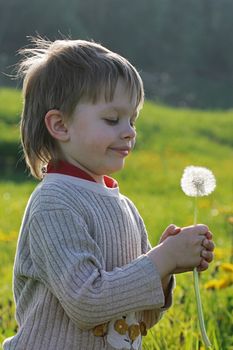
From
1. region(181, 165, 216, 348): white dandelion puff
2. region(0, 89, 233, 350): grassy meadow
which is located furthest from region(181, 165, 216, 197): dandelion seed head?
region(0, 89, 233, 350): grassy meadow

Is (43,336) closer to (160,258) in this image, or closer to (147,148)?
(160,258)

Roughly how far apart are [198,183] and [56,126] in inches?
13.8

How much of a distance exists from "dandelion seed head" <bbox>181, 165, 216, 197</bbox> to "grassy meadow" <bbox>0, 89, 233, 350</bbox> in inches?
23.5

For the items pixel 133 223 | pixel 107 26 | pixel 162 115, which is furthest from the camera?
pixel 107 26

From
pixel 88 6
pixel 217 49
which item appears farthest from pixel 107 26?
pixel 217 49

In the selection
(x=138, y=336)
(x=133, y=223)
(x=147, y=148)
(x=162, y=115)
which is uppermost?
(x=133, y=223)

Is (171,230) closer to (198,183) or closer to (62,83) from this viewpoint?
(198,183)

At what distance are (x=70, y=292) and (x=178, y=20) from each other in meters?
37.7

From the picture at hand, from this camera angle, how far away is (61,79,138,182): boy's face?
1930mm

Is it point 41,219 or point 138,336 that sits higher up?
point 41,219

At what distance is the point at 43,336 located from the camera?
76.5 inches

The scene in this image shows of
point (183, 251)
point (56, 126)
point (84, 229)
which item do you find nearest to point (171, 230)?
point (183, 251)

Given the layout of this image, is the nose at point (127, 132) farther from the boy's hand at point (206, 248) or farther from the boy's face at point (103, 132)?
the boy's hand at point (206, 248)

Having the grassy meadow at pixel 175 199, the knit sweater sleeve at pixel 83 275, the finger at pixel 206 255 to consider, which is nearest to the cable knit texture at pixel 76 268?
the knit sweater sleeve at pixel 83 275
